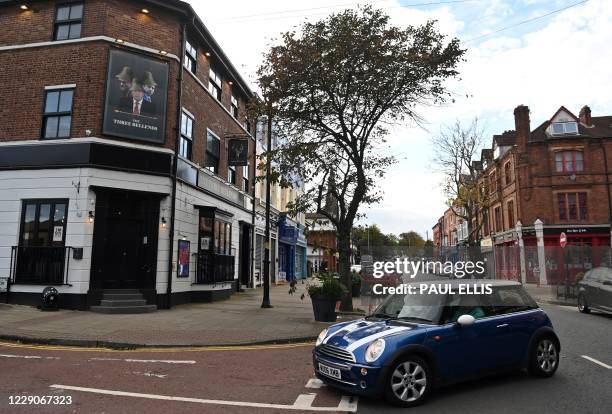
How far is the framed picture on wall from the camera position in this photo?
15.4 meters

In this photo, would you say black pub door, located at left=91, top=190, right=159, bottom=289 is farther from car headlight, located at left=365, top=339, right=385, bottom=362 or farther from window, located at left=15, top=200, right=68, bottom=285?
car headlight, located at left=365, top=339, right=385, bottom=362

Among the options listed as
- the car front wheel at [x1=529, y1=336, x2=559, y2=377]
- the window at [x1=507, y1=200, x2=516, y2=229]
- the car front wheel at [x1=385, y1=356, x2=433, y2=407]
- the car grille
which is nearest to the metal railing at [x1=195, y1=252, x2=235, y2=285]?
the car grille

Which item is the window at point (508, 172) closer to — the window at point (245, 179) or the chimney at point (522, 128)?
the chimney at point (522, 128)

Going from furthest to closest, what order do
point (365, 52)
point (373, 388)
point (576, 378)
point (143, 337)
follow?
point (365, 52), point (143, 337), point (576, 378), point (373, 388)

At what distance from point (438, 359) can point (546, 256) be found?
1893 centimetres

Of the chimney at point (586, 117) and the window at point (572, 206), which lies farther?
the chimney at point (586, 117)

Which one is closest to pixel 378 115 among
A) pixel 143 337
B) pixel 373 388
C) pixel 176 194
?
pixel 176 194

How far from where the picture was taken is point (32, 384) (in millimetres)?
5969

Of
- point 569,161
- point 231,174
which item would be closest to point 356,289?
point 231,174

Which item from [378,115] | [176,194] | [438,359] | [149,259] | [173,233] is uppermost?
[378,115]

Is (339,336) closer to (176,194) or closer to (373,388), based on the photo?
(373,388)

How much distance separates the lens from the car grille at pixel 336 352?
5.39 metres

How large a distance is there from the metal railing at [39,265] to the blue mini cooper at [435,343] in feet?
34.0

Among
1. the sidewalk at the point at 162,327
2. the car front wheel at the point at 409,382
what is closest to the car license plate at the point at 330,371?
the car front wheel at the point at 409,382
